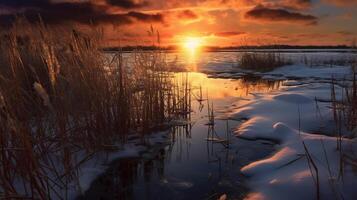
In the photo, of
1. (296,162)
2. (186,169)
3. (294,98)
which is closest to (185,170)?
(186,169)

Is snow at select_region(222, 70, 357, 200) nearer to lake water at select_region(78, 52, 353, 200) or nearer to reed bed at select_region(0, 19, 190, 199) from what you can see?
lake water at select_region(78, 52, 353, 200)

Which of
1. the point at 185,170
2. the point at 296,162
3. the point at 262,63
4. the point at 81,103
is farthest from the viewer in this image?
the point at 262,63

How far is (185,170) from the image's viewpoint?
2.99m

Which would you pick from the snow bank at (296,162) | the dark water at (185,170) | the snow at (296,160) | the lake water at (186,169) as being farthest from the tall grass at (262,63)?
the dark water at (185,170)

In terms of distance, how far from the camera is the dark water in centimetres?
257

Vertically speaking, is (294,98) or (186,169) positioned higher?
(294,98)

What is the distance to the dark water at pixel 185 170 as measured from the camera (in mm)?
2566

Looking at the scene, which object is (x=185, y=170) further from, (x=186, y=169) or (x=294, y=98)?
(x=294, y=98)

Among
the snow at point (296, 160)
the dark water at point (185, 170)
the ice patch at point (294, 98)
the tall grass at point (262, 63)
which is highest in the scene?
the tall grass at point (262, 63)

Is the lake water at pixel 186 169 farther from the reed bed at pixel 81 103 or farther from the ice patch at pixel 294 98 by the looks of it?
the ice patch at pixel 294 98

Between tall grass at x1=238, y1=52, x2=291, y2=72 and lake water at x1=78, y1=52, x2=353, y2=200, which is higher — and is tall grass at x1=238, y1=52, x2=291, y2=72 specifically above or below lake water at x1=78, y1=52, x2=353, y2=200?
above

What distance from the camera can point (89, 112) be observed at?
338 centimetres

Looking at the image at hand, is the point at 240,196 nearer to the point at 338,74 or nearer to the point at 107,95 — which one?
the point at 107,95

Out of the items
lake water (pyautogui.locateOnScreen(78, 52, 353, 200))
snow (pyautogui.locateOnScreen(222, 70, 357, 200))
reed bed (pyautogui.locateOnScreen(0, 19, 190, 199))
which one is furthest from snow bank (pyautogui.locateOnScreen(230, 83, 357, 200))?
reed bed (pyautogui.locateOnScreen(0, 19, 190, 199))
